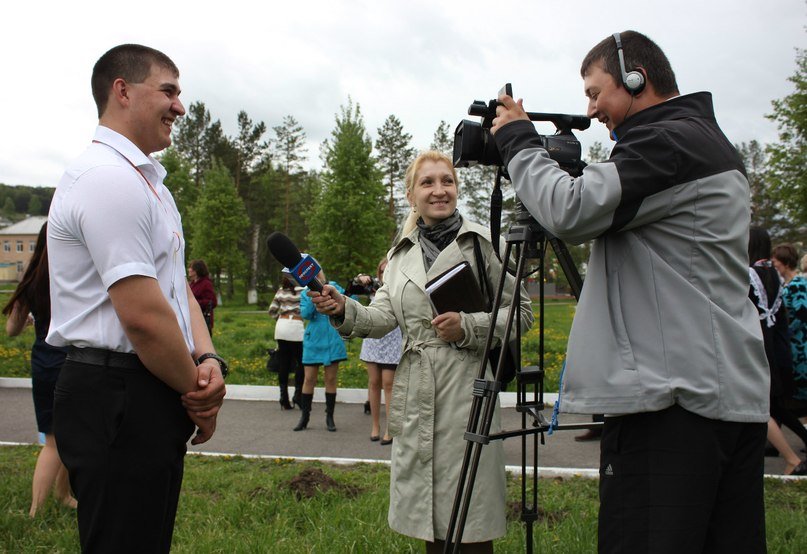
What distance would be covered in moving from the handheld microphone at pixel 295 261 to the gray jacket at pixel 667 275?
1.06 m

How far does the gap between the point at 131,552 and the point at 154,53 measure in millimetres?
1741

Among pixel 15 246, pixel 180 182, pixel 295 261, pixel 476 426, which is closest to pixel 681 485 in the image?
pixel 476 426

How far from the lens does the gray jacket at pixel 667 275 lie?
6.21ft

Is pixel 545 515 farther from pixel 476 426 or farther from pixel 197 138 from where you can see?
pixel 197 138

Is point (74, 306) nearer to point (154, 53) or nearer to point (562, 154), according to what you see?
point (154, 53)

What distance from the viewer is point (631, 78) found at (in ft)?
6.70

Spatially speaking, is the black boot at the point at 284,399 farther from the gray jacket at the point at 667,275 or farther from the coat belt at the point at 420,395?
the gray jacket at the point at 667,275

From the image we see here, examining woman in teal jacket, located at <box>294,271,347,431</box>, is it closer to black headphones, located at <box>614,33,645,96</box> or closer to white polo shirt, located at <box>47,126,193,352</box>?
white polo shirt, located at <box>47,126,193,352</box>

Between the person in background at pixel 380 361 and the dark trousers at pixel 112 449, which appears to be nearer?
the dark trousers at pixel 112 449

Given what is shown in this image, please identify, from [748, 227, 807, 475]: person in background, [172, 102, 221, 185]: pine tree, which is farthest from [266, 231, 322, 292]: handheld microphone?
[172, 102, 221, 185]: pine tree

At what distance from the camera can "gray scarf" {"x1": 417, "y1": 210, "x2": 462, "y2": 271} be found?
332cm

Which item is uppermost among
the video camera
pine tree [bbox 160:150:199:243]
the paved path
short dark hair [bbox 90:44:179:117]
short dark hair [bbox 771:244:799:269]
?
pine tree [bbox 160:150:199:243]

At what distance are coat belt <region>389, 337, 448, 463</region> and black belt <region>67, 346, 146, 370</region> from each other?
4.25 ft

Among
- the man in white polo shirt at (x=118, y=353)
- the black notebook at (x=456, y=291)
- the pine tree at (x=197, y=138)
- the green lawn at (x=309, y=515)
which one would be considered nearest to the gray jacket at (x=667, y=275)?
the black notebook at (x=456, y=291)
